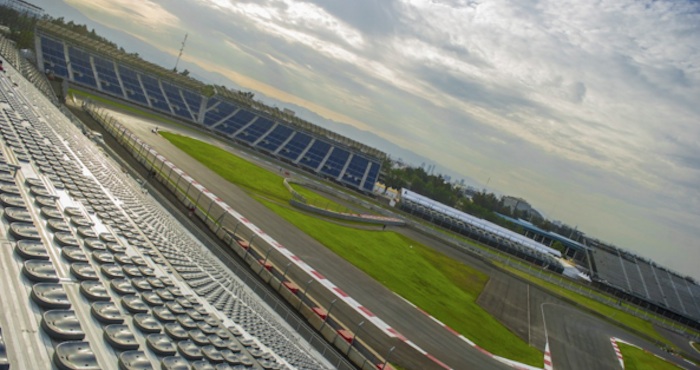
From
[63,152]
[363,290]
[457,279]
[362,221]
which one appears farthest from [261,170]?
[63,152]

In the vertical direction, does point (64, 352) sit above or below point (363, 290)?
above

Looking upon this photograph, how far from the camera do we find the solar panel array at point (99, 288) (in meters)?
6.84

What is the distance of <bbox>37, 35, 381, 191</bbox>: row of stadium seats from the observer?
244 ft

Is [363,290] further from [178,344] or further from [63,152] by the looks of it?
[178,344]

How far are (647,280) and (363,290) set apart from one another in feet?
270

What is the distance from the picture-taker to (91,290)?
8.46 m

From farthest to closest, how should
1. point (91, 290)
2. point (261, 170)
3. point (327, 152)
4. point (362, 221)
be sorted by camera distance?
point (327, 152), point (261, 170), point (362, 221), point (91, 290)

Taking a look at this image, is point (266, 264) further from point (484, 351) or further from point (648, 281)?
point (648, 281)

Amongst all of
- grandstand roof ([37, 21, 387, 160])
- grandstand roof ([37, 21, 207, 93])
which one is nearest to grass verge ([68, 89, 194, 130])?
grandstand roof ([37, 21, 207, 93])

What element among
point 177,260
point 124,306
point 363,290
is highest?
point 124,306

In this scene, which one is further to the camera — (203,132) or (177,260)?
(203,132)

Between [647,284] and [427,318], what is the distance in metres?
76.5

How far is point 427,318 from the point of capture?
2930 cm

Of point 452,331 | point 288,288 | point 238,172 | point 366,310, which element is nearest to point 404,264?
point 452,331
